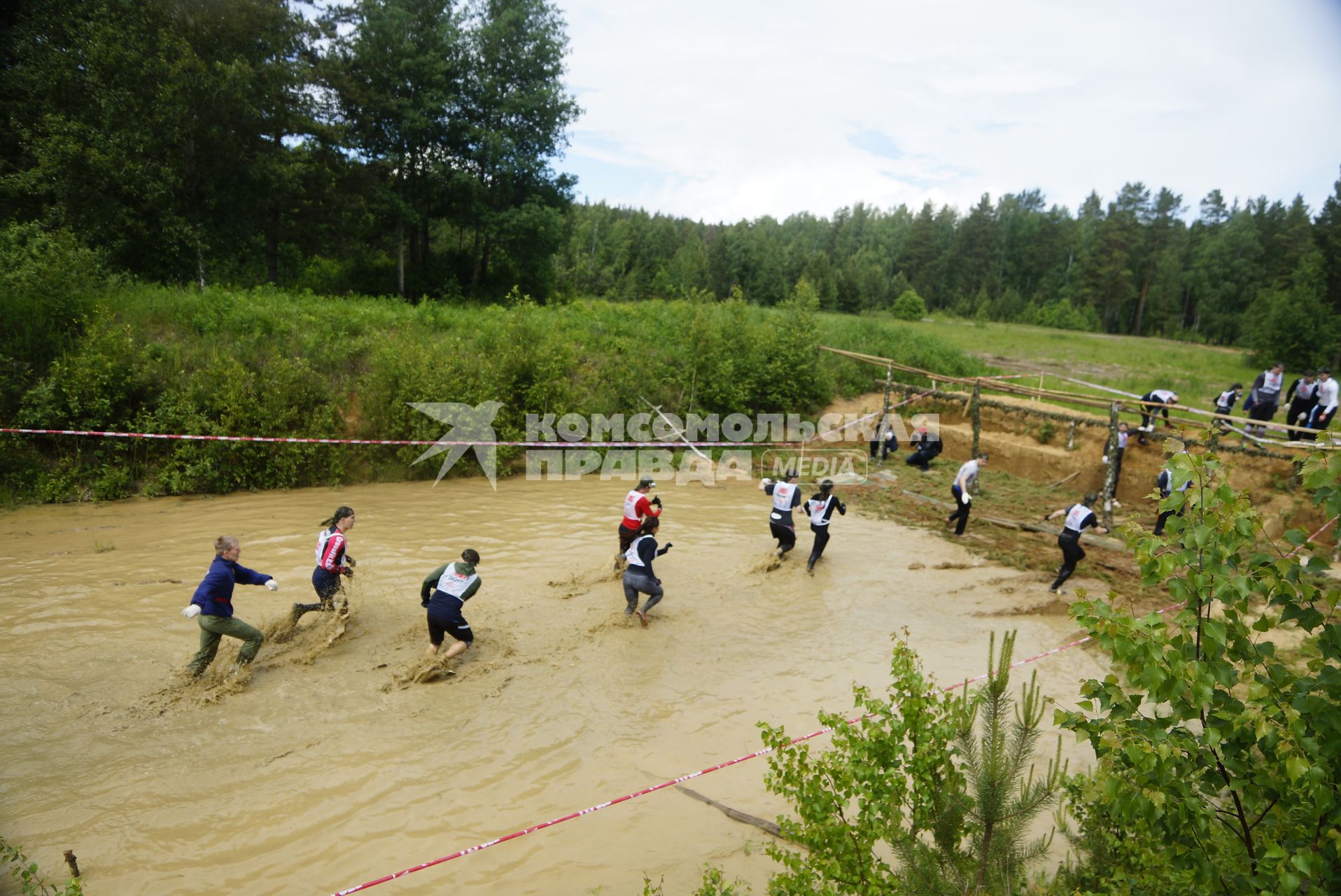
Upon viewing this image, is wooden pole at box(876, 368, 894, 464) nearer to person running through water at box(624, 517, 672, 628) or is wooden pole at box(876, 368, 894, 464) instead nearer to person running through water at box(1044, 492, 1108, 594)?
person running through water at box(1044, 492, 1108, 594)

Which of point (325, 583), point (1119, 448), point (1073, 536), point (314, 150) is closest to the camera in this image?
point (325, 583)

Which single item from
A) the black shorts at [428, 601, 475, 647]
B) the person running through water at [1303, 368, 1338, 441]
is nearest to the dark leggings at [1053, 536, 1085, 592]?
the person running through water at [1303, 368, 1338, 441]

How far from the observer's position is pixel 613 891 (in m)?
5.36

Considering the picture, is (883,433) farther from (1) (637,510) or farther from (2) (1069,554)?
(1) (637,510)

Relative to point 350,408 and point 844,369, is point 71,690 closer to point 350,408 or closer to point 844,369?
point 350,408

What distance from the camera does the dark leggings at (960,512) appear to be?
45.4 ft

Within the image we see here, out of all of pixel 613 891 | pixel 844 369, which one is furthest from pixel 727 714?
pixel 844 369

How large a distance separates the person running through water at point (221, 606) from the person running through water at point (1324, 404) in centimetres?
1904

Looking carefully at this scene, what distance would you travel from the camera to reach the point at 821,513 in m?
11.6

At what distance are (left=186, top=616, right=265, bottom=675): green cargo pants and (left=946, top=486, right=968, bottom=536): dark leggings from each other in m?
12.1

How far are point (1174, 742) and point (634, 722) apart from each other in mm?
5661

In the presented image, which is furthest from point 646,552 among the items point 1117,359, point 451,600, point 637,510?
point 1117,359

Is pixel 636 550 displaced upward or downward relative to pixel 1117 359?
downward

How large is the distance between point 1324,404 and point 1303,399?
53 cm
